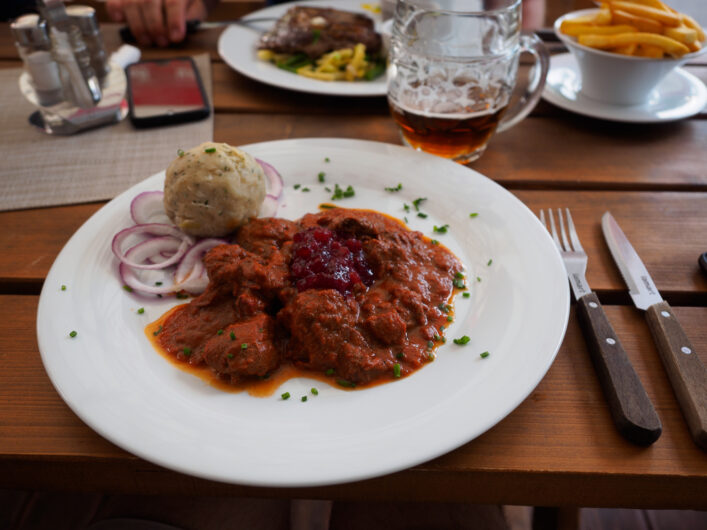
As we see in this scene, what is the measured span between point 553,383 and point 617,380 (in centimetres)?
17

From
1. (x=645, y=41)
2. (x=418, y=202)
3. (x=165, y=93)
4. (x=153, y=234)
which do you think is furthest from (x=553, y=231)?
(x=165, y=93)

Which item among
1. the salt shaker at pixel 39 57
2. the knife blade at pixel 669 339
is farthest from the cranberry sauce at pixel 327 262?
the salt shaker at pixel 39 57

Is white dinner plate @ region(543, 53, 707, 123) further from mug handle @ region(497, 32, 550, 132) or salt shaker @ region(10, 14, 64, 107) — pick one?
salt shaker @ region(10, 14, 64, 107)

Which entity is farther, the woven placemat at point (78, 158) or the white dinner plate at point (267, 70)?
the white dinner plate at point (267, 70)

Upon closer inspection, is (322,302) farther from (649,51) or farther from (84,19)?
(84,19)

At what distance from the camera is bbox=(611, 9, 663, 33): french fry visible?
99.6 inches

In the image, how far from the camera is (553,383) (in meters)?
1.55

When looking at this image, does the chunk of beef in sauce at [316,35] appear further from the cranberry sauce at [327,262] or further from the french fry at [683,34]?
the cranberry sauce at [327,262]

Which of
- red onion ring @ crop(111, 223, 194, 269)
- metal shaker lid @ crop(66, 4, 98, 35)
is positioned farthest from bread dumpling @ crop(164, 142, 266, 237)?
metal shaker lid @ crop(66, 4, 98, 35)

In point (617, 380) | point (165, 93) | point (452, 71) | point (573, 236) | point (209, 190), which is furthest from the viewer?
point (165, 93)

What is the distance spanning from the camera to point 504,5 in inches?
86.3

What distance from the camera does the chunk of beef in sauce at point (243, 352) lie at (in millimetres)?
1474

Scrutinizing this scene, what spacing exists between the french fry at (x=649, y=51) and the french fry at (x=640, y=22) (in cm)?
7

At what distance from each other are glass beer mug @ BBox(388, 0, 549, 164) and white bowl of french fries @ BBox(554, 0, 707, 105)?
41 cm
